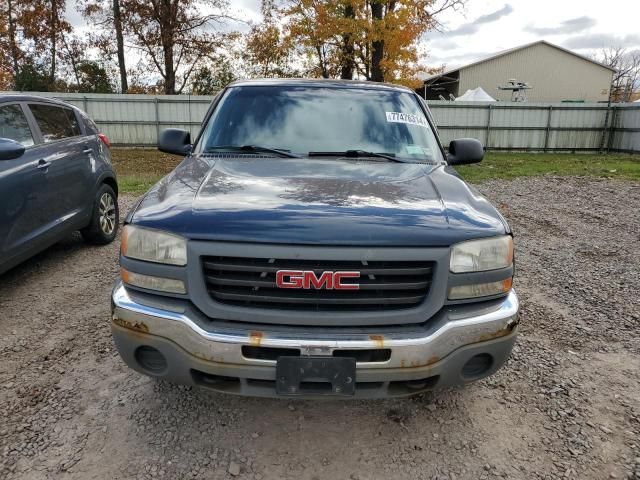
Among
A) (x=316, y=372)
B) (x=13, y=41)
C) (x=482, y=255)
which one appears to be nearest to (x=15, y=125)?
(x=316, y=372)

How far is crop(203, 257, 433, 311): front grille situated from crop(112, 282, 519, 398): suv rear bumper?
0.34ft

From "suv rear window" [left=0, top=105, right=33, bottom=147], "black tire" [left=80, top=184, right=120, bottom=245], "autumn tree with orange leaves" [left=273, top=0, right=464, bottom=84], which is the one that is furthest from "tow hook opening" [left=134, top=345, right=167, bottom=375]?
"autumn tree with orange leaves" [left=273, top=0, right=464, bottom=84]

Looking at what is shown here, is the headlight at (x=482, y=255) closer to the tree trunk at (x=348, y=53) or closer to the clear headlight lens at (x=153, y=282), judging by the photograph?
the clear headlight lens at (x=153, y=282)

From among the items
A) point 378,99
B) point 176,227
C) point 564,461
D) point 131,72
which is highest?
point 131,72

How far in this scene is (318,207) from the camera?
219 centimetres

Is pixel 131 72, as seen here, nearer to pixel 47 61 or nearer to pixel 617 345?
pixel 47 61

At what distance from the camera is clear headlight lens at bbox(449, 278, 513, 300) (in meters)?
2.15

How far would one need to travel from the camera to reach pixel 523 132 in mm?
18547

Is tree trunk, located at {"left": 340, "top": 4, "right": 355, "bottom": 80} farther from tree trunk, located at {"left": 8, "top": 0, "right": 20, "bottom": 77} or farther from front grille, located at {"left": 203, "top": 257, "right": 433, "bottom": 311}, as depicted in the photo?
tree trunk, located at {"left": 8, "top": 0, "right": 20, "bottom": 77}

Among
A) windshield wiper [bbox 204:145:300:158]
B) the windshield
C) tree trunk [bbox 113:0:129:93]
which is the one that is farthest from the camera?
tree trunk [bbox 113:0:129:93]

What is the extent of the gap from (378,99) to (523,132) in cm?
1685

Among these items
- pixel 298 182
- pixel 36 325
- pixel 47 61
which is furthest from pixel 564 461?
pixel 47 61

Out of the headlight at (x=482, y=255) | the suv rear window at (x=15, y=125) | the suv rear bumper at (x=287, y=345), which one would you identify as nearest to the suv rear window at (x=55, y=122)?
the suv rear window at (x=15, y=125)

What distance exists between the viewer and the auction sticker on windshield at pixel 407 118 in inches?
137
